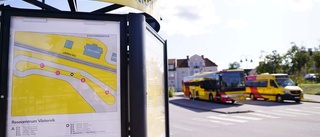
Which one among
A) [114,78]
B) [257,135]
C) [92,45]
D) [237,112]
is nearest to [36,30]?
[92,45]

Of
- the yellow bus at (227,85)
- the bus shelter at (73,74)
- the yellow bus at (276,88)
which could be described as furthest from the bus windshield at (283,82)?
the bus shelter at (73,74)

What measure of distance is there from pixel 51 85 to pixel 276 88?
24153 millimetres

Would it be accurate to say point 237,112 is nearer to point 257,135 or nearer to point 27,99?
point 257,135

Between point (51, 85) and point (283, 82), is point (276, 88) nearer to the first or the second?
point (283, 82)

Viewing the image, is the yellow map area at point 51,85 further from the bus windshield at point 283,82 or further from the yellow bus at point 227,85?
the bus windshield at point 283,82

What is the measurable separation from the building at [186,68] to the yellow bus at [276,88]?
179ft

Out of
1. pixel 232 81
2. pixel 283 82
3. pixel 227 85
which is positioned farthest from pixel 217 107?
pixel 283 82

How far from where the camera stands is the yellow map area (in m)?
2.36

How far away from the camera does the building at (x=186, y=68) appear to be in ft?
268

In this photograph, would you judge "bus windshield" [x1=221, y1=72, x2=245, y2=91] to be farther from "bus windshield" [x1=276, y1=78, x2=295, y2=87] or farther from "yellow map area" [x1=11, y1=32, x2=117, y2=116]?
"yellow map area" [x1=11, y1=32, x2=117, y2=116]

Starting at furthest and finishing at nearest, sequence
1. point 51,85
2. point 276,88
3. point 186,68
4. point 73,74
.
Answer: point 186,68, point 276,88, point 73,74, point 51,85

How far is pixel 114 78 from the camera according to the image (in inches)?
103

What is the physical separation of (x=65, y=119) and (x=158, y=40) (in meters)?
1.55

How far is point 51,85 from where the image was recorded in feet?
7.99
